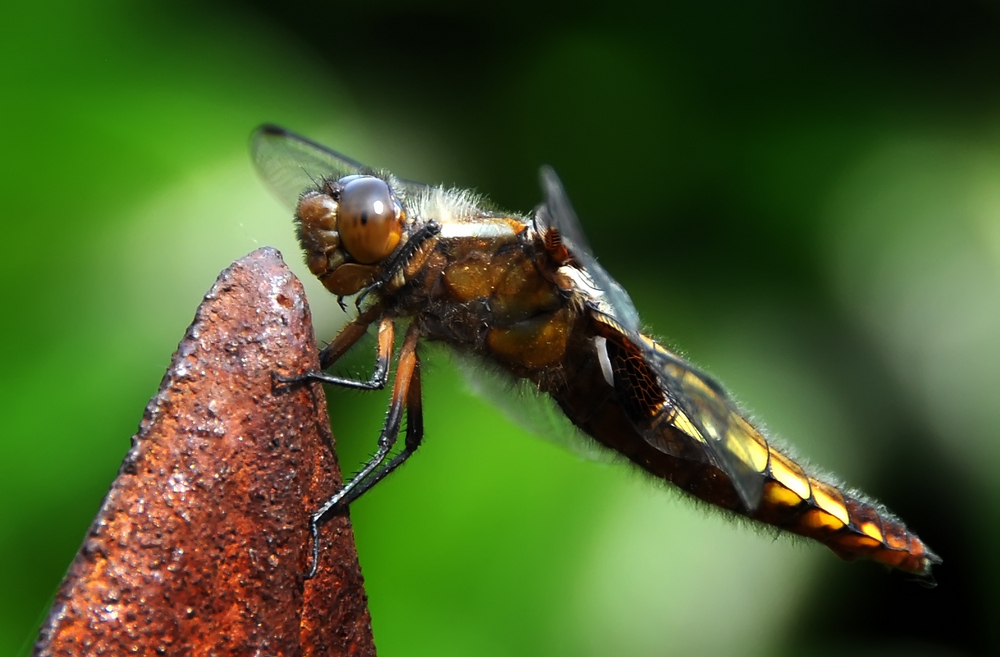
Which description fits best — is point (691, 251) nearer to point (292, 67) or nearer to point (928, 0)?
point (928, 0)

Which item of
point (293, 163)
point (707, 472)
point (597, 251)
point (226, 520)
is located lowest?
point (226, 520)

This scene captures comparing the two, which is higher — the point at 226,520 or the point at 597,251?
the point at 597,251

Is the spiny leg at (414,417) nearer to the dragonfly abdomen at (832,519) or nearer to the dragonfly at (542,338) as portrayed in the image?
the dragonfly at (542,338)

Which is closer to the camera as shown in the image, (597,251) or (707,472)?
(707,472)

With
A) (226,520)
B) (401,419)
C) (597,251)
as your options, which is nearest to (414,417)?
(401,419)

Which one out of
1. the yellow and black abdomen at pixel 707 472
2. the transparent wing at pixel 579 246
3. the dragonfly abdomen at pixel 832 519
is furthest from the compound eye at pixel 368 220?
the dragonfly abdomen at pixel 832 519

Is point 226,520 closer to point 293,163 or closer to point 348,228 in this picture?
point 348,228

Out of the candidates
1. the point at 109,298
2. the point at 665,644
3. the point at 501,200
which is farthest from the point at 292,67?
the point at 665,644
